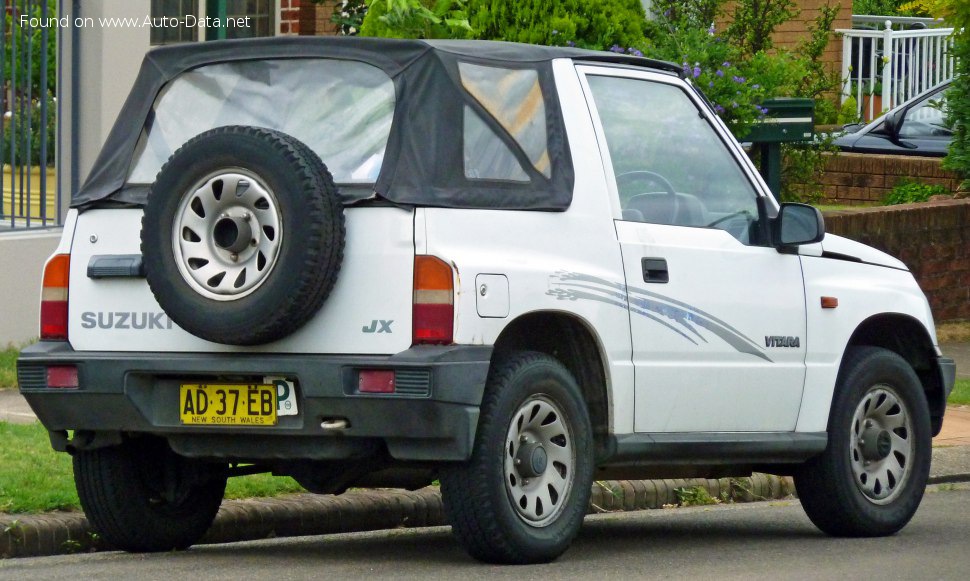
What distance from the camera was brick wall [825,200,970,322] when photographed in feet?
54.3

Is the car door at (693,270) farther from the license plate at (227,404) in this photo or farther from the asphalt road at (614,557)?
the license plate at (227,404)

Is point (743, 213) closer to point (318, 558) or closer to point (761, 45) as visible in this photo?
point (318, 558)

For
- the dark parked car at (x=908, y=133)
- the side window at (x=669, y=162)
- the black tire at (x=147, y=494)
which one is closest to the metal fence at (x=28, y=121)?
the black tire at (x=147, y=494)

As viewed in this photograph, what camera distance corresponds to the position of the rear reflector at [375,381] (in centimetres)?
639

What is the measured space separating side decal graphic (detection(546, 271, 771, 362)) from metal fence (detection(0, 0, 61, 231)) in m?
6.74

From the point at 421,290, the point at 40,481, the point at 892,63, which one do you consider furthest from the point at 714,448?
the point at 892,63

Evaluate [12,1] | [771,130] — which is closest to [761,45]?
[771,130]

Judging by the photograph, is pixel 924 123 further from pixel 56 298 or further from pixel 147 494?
pixel 56 298

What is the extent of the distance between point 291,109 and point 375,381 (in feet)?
3.63

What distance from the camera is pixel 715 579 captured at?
678cm

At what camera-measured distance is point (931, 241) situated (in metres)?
17.2

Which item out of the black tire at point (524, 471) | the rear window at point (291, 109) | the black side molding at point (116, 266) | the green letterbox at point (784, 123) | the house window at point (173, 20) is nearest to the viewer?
the black tire at point (524, 471)

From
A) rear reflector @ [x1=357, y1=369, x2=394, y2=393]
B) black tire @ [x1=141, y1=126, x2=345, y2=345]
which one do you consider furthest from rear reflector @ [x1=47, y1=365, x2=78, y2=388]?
rear reflector @ [x1=357, y1=369, x2=394, y2=393]

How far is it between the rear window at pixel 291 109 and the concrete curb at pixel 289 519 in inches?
55.0
